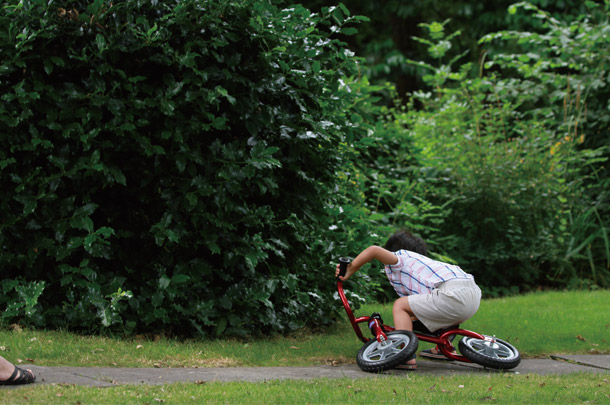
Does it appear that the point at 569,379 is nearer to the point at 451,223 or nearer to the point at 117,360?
the point at 117,360

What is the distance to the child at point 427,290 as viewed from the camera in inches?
213

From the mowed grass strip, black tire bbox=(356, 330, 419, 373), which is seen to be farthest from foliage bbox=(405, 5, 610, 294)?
the mowed grass strip

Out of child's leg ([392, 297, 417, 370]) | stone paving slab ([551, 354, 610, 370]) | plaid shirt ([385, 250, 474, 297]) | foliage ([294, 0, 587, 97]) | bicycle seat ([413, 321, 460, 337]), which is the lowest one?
stone paving slab ([551, 354, 610, 370])

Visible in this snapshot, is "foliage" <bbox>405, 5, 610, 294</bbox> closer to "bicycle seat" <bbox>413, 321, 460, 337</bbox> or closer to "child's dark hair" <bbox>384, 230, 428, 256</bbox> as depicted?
"child's dark hair" <bbox>384, 230, 428, 256</bbox>

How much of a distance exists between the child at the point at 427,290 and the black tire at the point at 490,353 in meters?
0.21

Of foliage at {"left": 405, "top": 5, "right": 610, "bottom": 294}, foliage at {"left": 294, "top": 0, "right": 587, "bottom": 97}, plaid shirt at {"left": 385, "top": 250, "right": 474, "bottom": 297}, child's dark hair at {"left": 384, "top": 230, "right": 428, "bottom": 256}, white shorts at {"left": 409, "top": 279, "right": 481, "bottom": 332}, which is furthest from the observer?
foliage at {"left": 294, "top": 0, "right": 587, "bottom": 97}

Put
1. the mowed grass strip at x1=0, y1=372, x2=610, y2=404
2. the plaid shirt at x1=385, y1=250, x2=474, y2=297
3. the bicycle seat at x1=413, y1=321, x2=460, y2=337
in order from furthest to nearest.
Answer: the bicycle seat at x1=413, y1=321, x2=460, y2=337, the plaid shirt at x1=385, y1=250, x2=474, y2=297, the mowed grass strip at x1=0, y1=372, x2=610, y2=404

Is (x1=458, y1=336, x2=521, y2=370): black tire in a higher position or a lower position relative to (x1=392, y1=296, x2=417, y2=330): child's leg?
lower

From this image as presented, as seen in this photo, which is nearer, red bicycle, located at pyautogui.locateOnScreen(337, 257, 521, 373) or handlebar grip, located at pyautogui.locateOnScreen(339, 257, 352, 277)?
red bicycle, located at pyautogui.locateOnScreen(337, 257, 521, 373)

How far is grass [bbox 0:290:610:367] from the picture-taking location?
4.98m

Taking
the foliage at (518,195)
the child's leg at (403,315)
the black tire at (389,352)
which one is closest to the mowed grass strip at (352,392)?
the black tire at (389,352)

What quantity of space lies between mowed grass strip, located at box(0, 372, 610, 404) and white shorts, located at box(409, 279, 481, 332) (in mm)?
637

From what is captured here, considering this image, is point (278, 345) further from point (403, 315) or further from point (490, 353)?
point (490, 353)

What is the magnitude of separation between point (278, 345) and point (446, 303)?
4.65 feet
